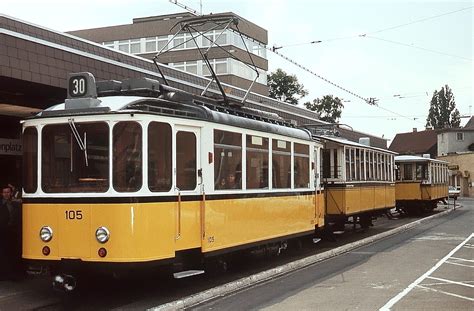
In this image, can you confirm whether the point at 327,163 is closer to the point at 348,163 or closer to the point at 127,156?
the point at 348,163

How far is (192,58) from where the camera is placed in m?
47.7

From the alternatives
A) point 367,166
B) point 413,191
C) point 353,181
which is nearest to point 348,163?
point 353,181

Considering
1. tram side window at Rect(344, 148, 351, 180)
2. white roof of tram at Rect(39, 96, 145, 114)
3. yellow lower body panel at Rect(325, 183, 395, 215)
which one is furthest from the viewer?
tram side window at Rect(344, 148, 351, 180)

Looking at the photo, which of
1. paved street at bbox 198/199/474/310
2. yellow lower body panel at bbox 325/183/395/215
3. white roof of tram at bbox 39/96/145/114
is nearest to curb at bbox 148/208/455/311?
paved street at bbox 198/199/474/310

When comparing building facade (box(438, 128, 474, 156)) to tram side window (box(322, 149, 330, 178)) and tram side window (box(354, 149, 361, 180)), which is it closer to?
tram side window (box(354, 149, 361, 180))

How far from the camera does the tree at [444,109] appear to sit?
3713 inches

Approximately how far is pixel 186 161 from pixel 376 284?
12.5 ft

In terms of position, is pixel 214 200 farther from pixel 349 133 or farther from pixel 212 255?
pixel 349 133

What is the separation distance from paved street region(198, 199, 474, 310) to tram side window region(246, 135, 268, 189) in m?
1.74

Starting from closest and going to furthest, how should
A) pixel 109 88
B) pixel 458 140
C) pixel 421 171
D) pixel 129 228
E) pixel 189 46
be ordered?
pixel 129 228 < pixel 109 88 < pixel 421 171 < pixel 189 46 < pixel 458 140

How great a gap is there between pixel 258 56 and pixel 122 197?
146 ft

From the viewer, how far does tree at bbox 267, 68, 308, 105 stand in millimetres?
71312

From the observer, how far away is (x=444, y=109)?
94.7 meters

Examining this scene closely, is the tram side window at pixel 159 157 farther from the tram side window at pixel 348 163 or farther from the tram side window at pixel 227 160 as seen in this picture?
the tram side window at pixel 348 163
